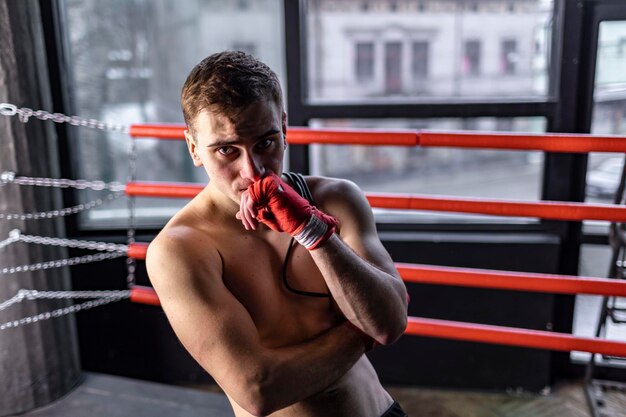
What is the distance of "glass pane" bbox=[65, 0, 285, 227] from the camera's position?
2.65 m

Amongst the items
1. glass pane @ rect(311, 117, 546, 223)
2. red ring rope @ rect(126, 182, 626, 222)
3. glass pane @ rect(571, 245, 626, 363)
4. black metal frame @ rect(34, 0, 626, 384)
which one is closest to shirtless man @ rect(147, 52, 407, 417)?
red ring rope @ rect(126, 182, 626, 222)

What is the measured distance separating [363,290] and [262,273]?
0.83ft

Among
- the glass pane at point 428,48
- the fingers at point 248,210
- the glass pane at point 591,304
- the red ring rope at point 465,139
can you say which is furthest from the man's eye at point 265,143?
the glass pane at point 591,304

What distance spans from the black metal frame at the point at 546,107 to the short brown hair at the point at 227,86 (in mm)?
1427

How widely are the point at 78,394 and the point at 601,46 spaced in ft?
8.57

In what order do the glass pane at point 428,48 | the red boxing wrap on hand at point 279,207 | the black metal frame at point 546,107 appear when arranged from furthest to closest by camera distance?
the glass pane at point 428,48 → the black metal frame at point 546,107 → the red boxing wrap on hand at point 279,207

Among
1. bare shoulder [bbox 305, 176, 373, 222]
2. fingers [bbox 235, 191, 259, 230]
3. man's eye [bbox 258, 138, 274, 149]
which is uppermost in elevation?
man's eye [bbox 258, 138, 274, 149]

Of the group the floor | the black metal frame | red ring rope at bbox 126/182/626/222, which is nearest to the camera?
red ring rope at bbox 126/182/626/222

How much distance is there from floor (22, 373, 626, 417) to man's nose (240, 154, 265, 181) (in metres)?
1.39

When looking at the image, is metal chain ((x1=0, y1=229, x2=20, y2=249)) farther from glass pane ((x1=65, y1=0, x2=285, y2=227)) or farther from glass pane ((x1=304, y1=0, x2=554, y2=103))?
glass pane ((x1=304, y1=0, x2=554, y2=103))

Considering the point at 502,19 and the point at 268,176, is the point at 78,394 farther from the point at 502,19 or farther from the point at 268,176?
the point at 502,19

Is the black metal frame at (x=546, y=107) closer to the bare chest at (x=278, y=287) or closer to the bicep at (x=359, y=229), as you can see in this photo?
the bicep at (x=359, y=229)

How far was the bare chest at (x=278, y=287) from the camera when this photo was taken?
4.16 feet

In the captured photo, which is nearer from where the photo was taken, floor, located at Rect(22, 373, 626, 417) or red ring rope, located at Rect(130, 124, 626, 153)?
red ring rope, located at Rect(130, 124, 626, 153)
